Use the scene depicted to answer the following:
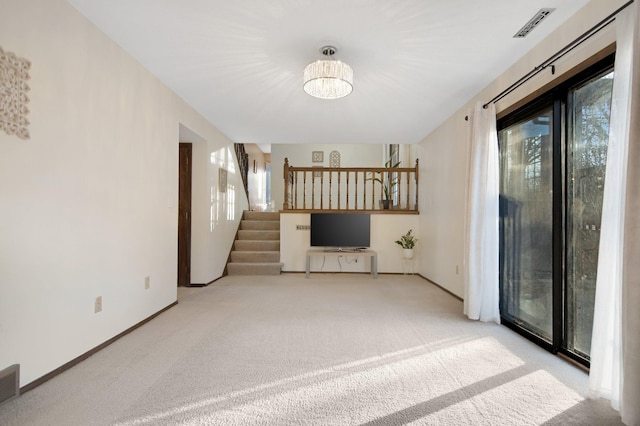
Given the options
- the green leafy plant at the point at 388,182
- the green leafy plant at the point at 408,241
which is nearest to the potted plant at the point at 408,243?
the green leafy plant at the point at 408,241

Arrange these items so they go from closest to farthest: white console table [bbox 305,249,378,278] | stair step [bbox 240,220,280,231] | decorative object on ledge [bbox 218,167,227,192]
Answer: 1. decorative object on ledge [bbox 218,167,227,192]
2. white console table [bbox 305,249,378,278]
3. stair step [bbox 240,220,280,231]

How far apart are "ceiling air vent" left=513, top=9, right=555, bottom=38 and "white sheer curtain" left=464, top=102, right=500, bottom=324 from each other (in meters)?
0.71

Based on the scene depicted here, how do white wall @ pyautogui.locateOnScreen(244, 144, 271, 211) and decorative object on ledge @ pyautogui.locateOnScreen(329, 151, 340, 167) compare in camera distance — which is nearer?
white wall @ pyautogui.locateOnScreen(244, 144, 271, 211)

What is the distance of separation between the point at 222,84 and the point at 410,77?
196 centimetres

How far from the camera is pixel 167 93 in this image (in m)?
3.56

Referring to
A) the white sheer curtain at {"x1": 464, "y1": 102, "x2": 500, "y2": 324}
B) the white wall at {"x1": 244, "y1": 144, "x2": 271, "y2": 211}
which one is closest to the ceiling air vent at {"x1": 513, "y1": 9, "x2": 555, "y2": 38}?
the white sheer curtain at {"x1": 464, "y1": 102, "x2": 500, "y2": 324}

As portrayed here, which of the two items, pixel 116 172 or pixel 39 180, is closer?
pixel 39 180

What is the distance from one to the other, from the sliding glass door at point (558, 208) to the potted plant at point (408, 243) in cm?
272

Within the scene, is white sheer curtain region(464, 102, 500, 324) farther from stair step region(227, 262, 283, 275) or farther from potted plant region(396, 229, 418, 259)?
stair step region(227, 262, 283, 275)

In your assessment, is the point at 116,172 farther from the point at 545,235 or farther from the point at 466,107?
the point at 466,107

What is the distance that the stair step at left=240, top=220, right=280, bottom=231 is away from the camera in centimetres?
711

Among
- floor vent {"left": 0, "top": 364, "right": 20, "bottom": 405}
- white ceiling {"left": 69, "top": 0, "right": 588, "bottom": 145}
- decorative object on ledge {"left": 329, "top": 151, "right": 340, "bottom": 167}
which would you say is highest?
decorative object on ledge {"left": 329, "top": 151, "right": 340, "bottom": 167}

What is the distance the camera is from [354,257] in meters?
6.30

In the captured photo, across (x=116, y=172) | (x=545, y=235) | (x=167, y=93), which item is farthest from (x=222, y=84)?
(x=545, y=235)
